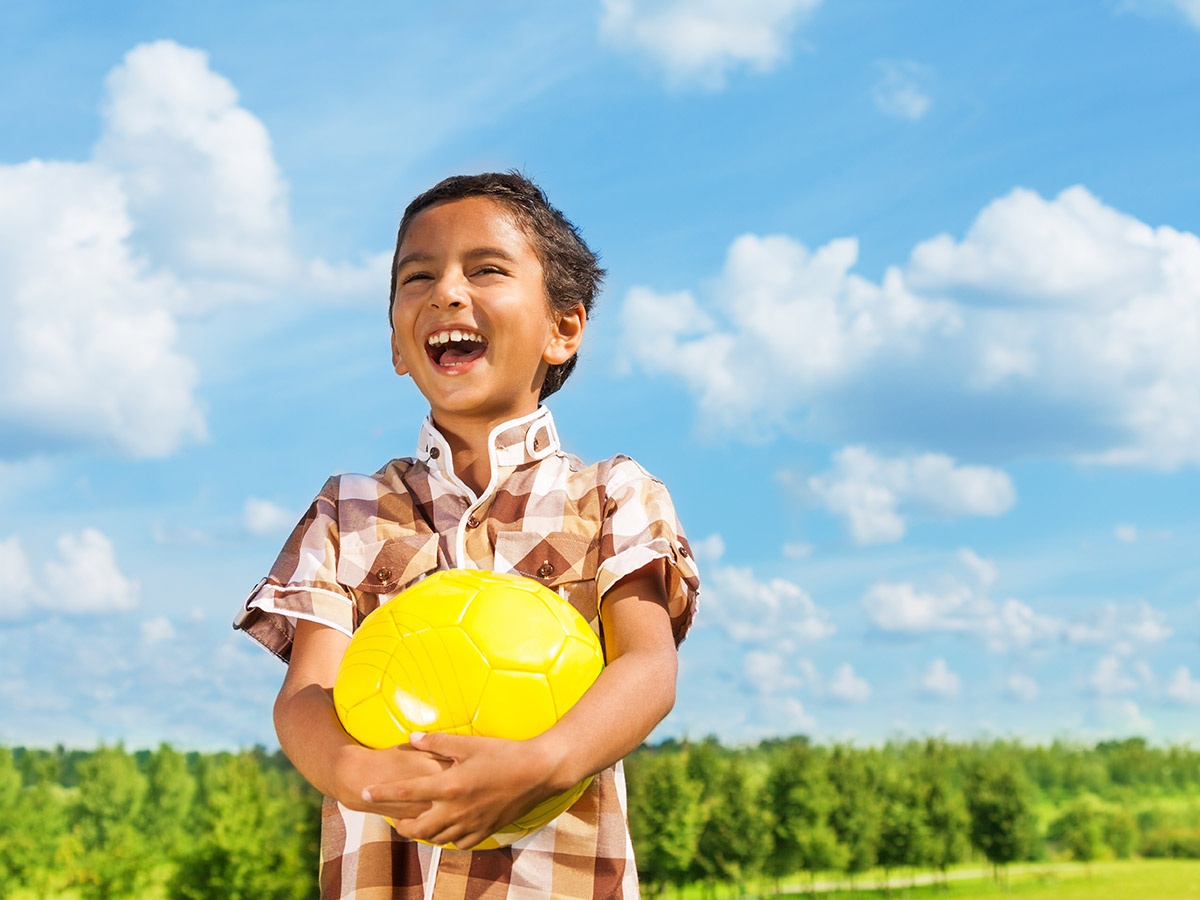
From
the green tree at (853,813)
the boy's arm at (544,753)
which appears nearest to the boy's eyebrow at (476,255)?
the boy's arm at (544,753)

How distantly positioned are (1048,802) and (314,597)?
26491mm

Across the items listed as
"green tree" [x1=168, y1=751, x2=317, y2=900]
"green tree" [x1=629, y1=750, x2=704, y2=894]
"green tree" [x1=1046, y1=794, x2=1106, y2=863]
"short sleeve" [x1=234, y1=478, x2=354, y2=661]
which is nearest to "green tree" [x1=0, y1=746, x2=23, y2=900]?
"green tree" [x1=168, y1=751, x2=317, y2=900]

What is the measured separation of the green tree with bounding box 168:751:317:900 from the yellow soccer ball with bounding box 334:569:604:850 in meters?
19.2

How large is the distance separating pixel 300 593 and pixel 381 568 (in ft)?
0.74

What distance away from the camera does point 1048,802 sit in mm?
25438

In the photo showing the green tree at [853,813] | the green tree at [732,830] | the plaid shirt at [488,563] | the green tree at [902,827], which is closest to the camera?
the plaid shirt at [488,563]

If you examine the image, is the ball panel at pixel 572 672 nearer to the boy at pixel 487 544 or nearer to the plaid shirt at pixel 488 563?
the boy at pixel 487 544

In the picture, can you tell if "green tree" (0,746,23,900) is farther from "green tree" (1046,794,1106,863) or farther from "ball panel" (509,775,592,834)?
"green tree" (1046,794,1106,863)

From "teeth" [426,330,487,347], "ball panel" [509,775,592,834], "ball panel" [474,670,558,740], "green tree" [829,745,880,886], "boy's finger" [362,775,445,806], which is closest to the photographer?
"boy's finger" [362,775,445,806]

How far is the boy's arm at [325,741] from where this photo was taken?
221cm

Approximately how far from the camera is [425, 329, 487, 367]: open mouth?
2979 millimetres

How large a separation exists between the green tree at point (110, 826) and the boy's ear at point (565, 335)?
2045 cm

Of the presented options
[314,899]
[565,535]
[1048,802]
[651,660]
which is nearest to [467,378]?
[565,535]

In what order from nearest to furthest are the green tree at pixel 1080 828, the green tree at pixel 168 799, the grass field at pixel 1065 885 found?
the green tree at pixel 168 799
the grass field at pixel 1065 885
the green tree at pixel 1080 828
